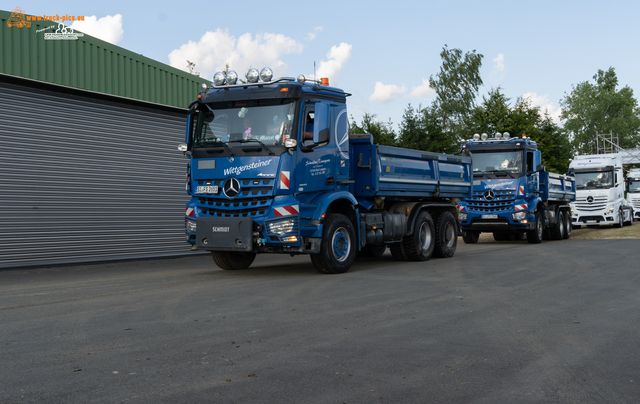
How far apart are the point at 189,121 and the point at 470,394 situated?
28.1 ft

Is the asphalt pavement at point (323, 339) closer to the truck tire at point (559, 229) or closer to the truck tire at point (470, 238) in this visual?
the truck tire at point (470, 238)

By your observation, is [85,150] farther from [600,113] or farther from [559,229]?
[600,113]

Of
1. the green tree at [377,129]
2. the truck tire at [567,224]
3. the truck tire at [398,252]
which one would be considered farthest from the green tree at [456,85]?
the truck tire at [398,252]

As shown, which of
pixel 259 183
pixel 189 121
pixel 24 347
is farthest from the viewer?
pixel 189 121

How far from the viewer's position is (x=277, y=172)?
10.7 meters

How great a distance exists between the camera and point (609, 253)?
647 inches

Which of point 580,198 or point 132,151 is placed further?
point 580,198

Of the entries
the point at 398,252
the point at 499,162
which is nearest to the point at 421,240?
the point at 398,252

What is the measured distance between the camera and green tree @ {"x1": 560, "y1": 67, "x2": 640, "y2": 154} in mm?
79875

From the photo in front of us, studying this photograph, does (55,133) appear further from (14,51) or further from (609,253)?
(609,253)

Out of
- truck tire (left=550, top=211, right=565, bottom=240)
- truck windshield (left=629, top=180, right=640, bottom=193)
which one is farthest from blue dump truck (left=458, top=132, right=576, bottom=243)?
truck windshield (left=629, top=180, right=640, bottom=193)

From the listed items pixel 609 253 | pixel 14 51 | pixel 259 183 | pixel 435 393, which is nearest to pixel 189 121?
pixel 259 183

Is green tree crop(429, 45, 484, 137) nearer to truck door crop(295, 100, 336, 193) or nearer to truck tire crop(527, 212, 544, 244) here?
truck tire crop(527, 212, 544, 244)

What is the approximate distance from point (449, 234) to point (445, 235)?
0.82ft
